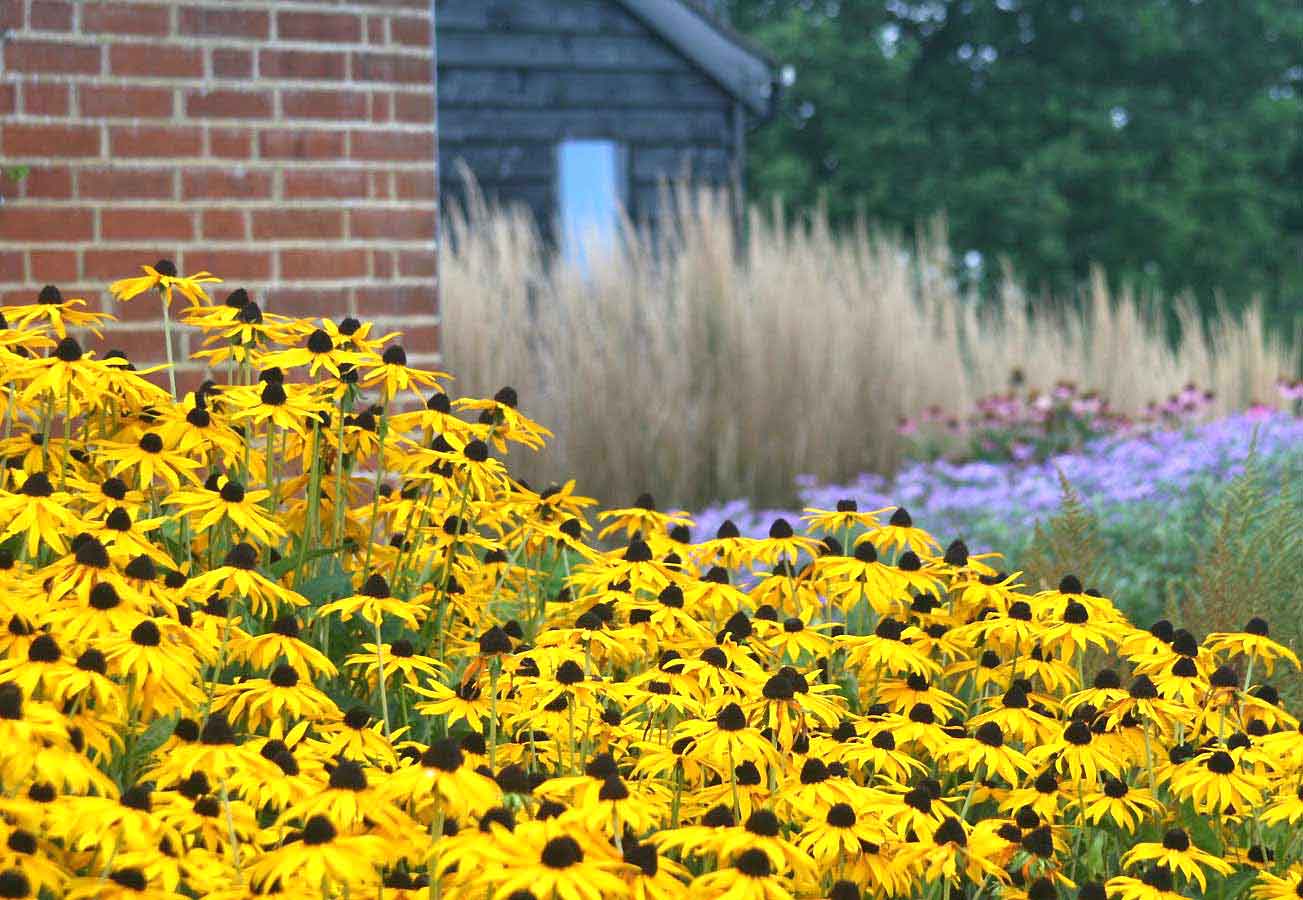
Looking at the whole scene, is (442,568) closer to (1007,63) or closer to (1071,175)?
(1071,175)

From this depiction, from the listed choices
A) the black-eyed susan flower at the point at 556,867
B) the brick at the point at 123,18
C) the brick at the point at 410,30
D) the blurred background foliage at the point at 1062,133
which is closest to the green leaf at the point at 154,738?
the black-eyed susan flower at the point at 556,867

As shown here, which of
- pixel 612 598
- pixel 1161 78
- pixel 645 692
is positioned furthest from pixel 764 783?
pixel 1161 78

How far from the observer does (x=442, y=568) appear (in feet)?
8.22

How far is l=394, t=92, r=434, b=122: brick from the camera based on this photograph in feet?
13.0

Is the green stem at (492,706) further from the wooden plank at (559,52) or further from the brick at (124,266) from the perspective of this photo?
the wooden plank at (559,52)

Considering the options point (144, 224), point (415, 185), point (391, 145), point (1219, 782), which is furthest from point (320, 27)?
point (1219, 782)

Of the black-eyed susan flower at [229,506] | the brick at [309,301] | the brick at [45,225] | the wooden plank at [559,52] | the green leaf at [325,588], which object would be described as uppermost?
the wooden plank at [559,52]

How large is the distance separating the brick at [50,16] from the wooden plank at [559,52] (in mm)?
7762

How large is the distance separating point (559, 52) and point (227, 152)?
7965mm

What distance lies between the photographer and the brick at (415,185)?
396 cm

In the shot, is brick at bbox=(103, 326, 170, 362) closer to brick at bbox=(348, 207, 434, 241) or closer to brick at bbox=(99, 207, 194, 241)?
brick at bbox=(99, 207, 194, 241)

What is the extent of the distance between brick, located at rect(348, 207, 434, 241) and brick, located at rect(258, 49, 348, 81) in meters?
0.35

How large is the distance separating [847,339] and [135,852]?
561cm

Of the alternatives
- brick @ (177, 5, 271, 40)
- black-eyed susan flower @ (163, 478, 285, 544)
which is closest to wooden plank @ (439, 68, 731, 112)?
brick @ (177, 5, 271, 40)
